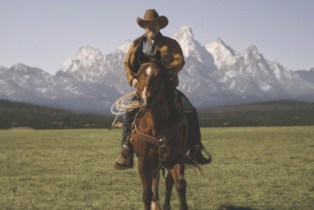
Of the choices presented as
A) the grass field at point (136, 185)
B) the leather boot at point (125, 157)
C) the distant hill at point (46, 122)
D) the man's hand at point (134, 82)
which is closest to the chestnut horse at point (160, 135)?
the man's hand at point (134, 82)

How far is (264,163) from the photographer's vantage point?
23.4 metres

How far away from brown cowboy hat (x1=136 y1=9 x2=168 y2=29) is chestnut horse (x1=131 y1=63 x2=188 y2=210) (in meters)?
1.16

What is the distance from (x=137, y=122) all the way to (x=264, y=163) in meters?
15.1

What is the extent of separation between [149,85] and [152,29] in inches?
71.6

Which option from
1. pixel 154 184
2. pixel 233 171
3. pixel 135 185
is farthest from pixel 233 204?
pixel 233 171

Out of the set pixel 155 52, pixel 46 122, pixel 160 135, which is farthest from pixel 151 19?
pixel 46 122

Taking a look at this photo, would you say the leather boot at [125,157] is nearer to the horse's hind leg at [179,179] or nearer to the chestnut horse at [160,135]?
the chestnut horse at [160,135]

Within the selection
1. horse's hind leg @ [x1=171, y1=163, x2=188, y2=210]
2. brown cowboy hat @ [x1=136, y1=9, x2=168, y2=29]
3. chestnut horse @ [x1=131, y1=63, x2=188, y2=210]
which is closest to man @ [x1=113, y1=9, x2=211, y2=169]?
brown cowboy hat @ [x1=136, y1=9, x2=168, y2=29]

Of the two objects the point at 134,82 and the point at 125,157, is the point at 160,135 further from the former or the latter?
the point at 125,157

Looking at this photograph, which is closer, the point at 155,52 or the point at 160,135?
the point at 160,135

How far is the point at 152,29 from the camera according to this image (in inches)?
385

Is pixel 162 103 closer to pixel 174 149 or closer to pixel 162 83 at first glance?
pixel 162 83

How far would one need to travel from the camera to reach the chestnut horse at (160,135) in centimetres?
874

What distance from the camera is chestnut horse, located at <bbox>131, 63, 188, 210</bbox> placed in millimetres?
8742
